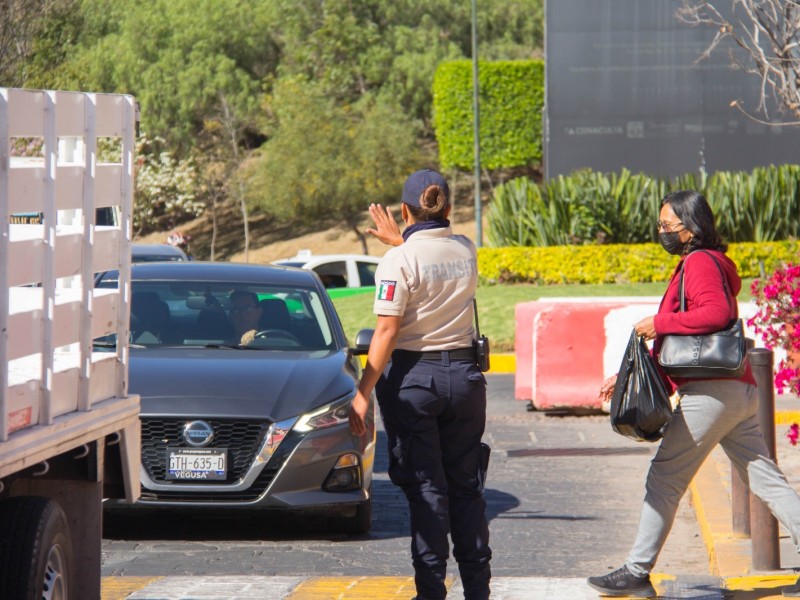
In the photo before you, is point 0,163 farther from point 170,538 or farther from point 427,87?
point 427,87

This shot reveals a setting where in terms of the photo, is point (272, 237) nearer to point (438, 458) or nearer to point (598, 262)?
point (598, 262)

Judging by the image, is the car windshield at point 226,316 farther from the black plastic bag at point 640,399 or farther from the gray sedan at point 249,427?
the black plastic bag at point 640,399

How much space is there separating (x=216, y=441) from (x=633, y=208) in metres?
19.1

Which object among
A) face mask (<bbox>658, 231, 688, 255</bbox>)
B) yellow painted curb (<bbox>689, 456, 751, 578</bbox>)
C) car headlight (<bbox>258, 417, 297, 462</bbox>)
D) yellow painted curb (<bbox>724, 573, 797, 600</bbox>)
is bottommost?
yellow painted curb (<bbox>689, 456, 751, 578</bbox>)

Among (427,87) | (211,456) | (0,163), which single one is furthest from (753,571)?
(427,87)

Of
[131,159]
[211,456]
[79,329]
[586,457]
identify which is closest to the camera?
[79,329]

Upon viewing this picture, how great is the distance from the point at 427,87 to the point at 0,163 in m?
52.5

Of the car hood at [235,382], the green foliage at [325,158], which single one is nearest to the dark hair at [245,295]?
the car hood at [235,382]

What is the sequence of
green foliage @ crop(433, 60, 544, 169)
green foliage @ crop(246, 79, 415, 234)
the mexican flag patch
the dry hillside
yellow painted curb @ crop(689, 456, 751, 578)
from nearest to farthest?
the mexican flag patch
yellow painted curb @ crop(689, 456, 751, 578)
green foliage @ crop(433, 60, 544, 169)
green foliage @ crop(246, 79, 415, 234)
the dry hillside

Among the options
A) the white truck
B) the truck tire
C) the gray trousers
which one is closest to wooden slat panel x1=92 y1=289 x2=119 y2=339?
the white truck

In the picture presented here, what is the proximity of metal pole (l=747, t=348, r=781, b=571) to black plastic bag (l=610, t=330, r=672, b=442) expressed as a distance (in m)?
0.74

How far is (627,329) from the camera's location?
41.3 ft

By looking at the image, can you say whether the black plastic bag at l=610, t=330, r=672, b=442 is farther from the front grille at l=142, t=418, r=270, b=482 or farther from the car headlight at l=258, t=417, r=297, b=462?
the front grille at l=142, t=418, r=270, b=482

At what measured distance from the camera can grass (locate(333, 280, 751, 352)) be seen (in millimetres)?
18594
